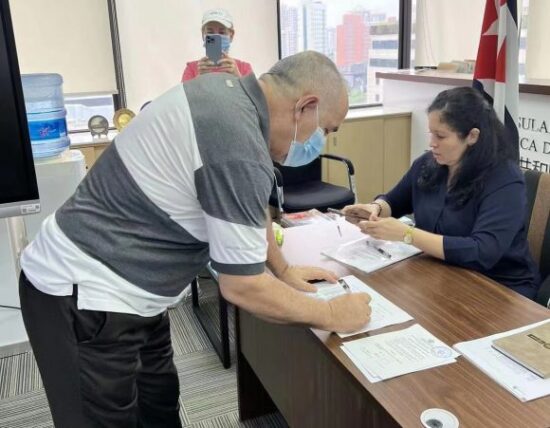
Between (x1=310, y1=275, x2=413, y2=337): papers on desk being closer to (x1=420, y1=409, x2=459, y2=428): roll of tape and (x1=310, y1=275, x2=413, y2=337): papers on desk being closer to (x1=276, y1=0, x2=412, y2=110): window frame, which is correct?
(x1=420, y1=409, x2=459, y2=428): roll of tape

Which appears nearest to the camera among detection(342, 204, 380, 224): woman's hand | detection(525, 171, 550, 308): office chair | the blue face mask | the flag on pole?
the blue face mask

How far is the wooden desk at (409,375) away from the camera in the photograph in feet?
3.17

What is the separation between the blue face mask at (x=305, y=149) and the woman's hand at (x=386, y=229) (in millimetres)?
495

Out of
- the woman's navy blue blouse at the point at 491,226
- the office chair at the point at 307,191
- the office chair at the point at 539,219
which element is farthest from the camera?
the office chair at the point at 307,191

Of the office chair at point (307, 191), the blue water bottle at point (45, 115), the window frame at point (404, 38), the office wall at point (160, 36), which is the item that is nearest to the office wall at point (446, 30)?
the window frame at point (404, 38)

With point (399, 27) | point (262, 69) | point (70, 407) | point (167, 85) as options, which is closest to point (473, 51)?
point (399, 27)

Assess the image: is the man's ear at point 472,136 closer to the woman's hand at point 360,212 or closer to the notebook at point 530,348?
the woman's hand at point 360,212

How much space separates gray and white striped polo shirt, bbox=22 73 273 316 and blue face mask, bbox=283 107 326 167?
0.40 feet

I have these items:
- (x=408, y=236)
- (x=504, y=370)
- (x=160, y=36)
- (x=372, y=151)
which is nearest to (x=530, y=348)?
(x=504, y=370)

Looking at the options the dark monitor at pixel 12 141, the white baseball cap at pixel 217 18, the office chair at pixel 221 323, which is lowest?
the office chair at pixel 221 323

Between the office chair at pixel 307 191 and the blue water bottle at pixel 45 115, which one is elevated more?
the blue water bottle at pixel 45 115

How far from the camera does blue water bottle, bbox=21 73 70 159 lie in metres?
2.50

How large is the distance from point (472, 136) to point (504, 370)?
0.85 meters

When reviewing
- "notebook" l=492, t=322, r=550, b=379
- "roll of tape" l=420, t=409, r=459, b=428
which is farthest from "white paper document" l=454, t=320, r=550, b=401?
"roll of tape" l=420, t=409, r=459, b=428
